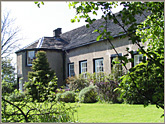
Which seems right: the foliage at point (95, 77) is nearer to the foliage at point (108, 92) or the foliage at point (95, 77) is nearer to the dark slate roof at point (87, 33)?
the foliage at point (108, 92)

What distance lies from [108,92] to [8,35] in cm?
1655

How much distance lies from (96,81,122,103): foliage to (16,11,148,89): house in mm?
2458

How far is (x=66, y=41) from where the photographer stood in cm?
2211

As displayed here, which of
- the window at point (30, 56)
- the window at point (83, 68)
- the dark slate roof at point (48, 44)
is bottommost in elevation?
the window at point (83, 68)

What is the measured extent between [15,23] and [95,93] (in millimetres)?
15591

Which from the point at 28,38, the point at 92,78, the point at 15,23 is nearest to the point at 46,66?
the point at 92,78

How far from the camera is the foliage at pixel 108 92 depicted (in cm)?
1212

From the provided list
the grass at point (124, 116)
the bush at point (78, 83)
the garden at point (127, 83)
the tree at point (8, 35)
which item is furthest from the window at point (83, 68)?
the garden at point (127, 83)

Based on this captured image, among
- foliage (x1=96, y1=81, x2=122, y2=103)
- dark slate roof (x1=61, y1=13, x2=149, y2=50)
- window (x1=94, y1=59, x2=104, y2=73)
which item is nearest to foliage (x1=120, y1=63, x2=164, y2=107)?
foliage (x1=96, y1=81, x2=122, y2=103)

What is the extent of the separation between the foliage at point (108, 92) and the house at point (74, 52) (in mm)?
2458

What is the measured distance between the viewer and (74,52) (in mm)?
19094

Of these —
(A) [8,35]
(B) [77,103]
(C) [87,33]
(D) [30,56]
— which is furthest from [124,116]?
(A) [8,35]

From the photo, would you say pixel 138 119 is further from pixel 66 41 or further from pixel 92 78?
pixel 66 41

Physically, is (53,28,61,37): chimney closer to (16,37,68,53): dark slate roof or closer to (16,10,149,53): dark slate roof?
(16,10,149,53): dark slate roof
